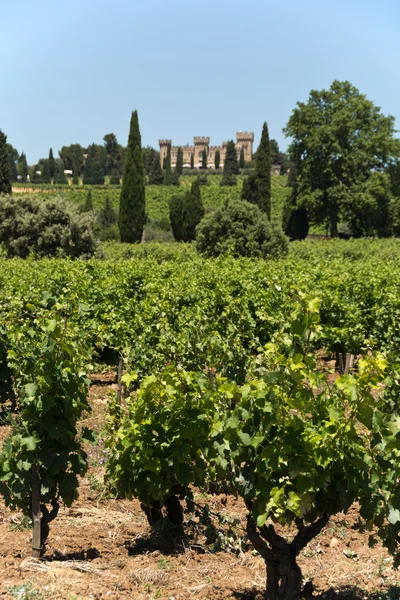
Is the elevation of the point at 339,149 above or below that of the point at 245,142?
below

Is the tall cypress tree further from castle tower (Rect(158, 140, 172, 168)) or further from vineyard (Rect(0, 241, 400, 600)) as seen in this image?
castle tower (Rect(158, 140, 172, 168))

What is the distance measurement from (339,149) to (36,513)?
1589 inches

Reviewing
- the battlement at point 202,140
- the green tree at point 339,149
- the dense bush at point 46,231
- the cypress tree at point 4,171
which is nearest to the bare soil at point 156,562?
the dense bush at point 46,231

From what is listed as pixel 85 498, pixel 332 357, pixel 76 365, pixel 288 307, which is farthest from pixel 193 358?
pixel 332 357

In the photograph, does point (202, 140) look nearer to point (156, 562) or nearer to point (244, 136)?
point (244, 136)

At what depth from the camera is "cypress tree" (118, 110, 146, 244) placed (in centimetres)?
3659

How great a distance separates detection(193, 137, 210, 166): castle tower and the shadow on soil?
123332 mm

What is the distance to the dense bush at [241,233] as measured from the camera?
2256cm

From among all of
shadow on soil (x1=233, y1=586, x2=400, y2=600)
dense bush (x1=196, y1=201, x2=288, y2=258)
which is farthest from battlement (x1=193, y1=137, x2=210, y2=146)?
shadow on soil (x1=233, y1=586, x2=400, y2=600)

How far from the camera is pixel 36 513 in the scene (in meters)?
3.84

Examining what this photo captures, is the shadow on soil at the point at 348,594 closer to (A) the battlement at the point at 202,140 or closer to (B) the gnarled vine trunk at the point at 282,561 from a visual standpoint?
(B) the gnarled vine trunk at the point at 282,561

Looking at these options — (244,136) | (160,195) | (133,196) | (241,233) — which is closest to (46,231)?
(241,233)

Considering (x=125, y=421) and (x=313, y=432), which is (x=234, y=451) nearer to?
(x=313, y=432)

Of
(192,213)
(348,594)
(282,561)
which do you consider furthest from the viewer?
(192,213)
